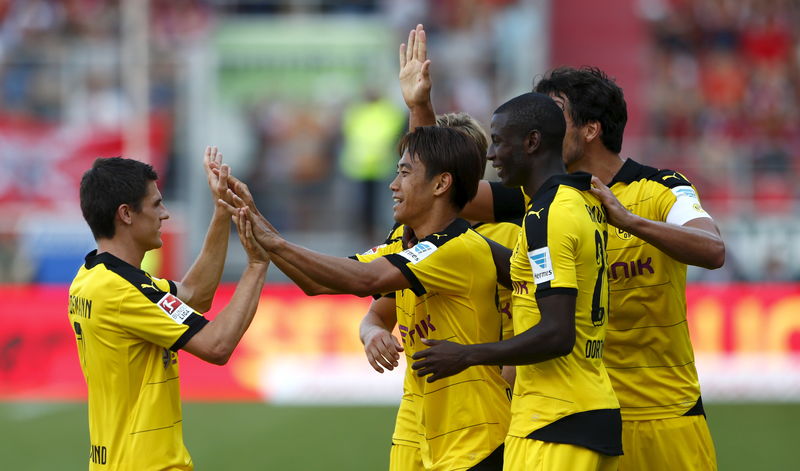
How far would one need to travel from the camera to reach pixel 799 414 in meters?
12.3

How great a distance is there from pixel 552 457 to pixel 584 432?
0.52ft

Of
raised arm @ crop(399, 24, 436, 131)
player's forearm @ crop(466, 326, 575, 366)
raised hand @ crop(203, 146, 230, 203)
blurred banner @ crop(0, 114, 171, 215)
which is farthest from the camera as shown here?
blurred banner @ crop(0, 114, 171, 215)

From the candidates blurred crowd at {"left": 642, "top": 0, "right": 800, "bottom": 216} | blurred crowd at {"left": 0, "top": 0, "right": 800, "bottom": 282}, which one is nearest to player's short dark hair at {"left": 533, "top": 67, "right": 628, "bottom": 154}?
blurred crowd at {"left": 0, "top": 0, "right": 800, "bottom": 282}

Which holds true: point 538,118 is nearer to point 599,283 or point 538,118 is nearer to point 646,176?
point 599,283

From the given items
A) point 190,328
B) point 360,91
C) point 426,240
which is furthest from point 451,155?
point 360,91

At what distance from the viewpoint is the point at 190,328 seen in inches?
Result: 185

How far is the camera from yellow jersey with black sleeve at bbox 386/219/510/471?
4730 millimetres

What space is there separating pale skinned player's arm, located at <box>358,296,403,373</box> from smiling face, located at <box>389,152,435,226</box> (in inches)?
22.8

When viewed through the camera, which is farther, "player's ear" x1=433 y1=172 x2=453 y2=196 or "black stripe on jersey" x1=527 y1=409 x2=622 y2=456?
"player's ear" x1=433 y1=172 x2=453 y2=196

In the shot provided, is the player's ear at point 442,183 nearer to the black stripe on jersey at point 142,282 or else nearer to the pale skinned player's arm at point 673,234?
the pale skinned player's arm at point 673,234

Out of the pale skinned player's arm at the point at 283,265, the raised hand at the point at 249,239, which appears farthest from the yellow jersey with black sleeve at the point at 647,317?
the raised hand at the point at 249,239

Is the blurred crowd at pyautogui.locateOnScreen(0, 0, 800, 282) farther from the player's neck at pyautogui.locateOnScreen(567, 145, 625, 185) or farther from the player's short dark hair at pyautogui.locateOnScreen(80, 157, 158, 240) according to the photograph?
the player's short dark hair at pyautogui.locateOnScreen(80, 157, 158, 240)

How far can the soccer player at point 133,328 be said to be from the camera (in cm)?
464

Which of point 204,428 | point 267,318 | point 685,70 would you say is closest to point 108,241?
point 204,428
